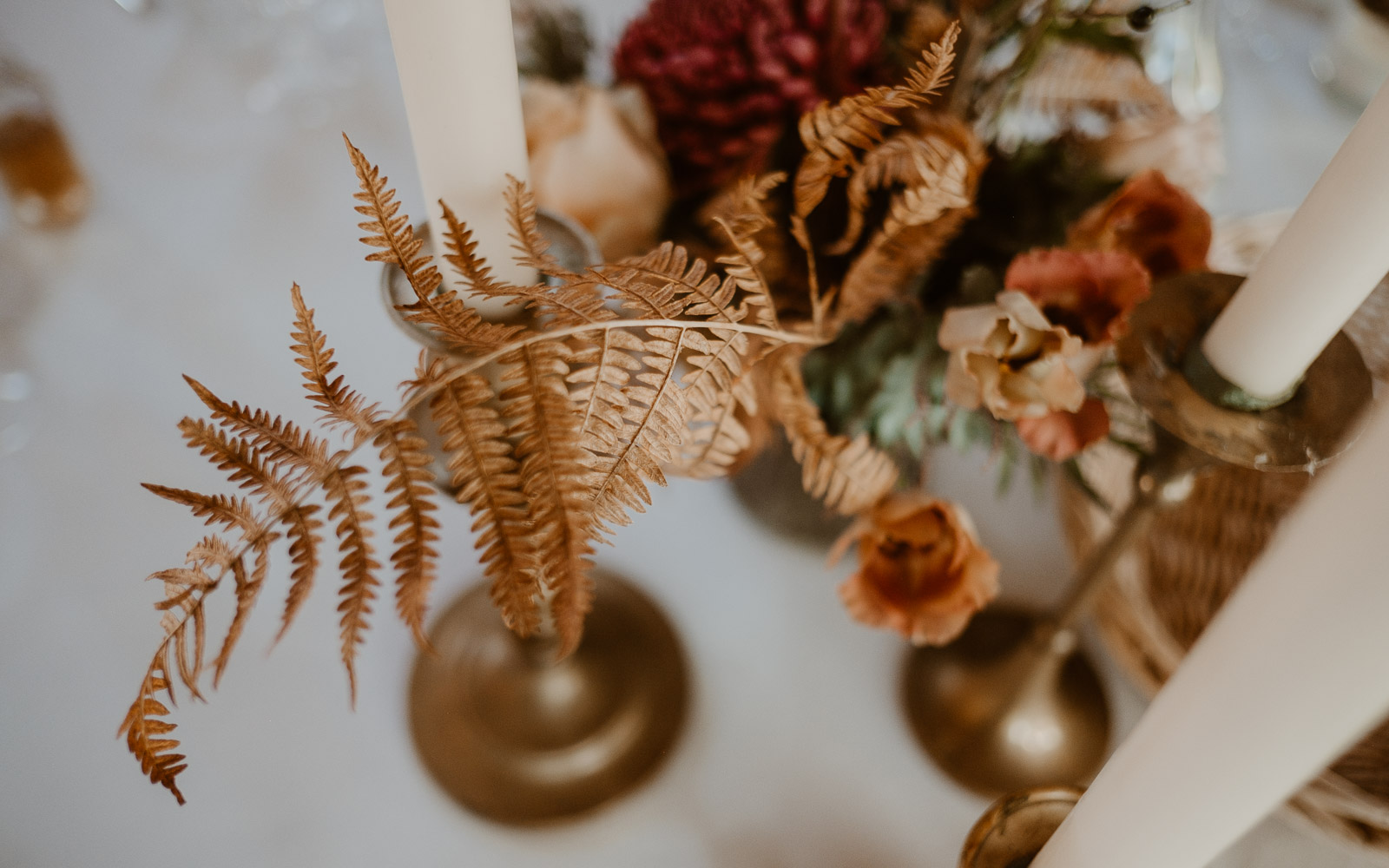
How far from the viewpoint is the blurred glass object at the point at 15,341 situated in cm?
47

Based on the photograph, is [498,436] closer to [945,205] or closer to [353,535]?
[353,535]

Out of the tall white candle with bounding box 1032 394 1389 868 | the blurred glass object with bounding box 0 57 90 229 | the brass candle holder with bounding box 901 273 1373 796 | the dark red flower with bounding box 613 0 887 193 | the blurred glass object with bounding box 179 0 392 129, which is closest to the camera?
the tall white candle with bounding box 1032 394 1389 868

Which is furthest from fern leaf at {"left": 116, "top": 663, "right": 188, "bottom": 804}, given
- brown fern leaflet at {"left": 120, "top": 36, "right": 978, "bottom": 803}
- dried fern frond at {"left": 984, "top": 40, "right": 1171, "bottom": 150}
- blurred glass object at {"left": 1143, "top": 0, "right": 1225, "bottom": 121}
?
blurred glass object at {"left": 1143, "top": 0, "right": 1225, "bottom": 121}

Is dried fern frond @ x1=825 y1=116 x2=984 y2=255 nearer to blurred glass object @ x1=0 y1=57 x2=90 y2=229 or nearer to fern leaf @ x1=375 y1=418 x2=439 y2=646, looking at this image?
fern leaf @ x1=375 y1=418 x2=439 y2=646

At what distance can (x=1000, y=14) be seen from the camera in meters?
0.36

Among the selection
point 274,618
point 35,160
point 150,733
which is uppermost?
point 150,733

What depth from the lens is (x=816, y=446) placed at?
31cm

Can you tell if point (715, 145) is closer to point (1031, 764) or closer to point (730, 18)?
point (730, 18)

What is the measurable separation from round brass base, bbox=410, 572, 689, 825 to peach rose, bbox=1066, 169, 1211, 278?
0.96ft

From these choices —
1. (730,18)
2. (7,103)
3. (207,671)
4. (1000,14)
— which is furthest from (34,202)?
(1000,14)

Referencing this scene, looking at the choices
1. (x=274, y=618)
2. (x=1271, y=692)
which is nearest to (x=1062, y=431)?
(x=1271, y=692)

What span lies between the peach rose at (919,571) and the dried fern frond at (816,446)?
0.08 ft

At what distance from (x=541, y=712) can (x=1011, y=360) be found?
285 mm

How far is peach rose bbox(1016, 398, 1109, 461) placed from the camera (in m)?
0.29
